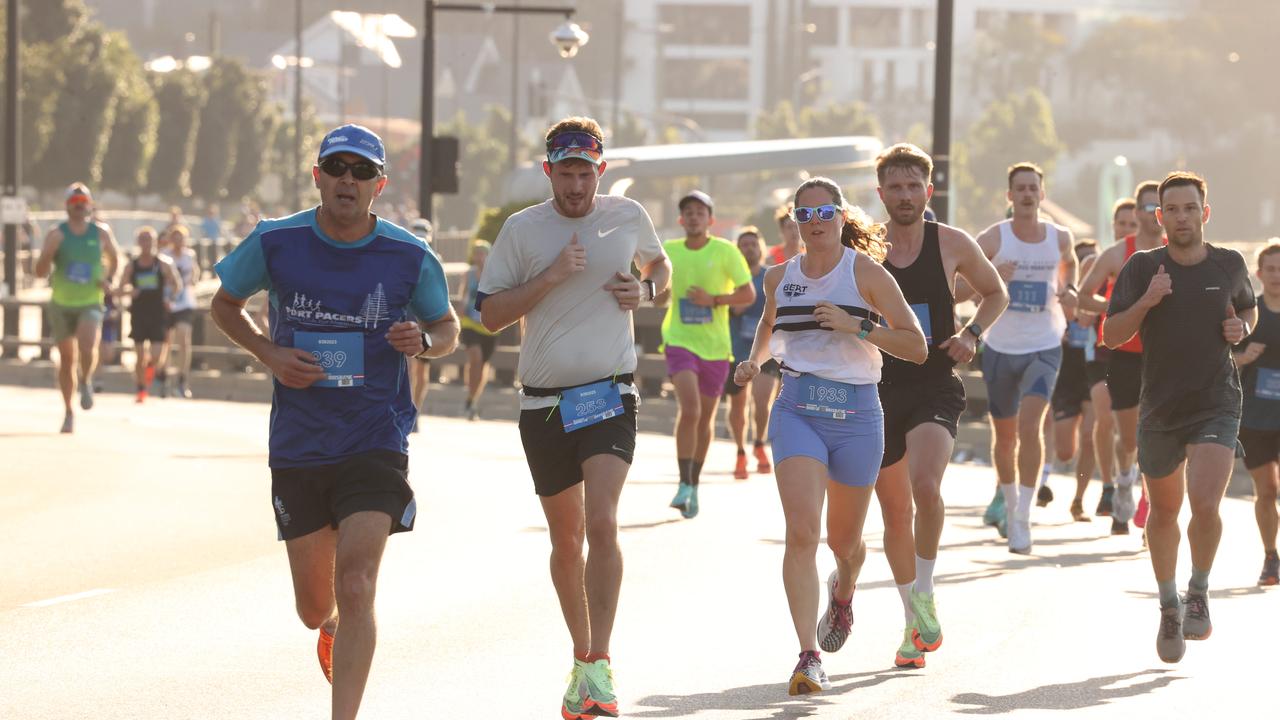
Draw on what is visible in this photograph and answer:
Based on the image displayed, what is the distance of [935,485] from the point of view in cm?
881

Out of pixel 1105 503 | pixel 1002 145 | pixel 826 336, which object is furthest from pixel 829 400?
pixel 1002 145

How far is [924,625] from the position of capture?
858 cm

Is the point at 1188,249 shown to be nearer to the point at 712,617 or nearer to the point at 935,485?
the point at 935,485

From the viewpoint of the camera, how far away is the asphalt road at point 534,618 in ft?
25.5

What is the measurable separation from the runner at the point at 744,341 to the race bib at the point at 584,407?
30.3 feet

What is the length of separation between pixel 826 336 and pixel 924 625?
1.31 metres

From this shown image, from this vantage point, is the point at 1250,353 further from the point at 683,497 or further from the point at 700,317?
the point at 700,317

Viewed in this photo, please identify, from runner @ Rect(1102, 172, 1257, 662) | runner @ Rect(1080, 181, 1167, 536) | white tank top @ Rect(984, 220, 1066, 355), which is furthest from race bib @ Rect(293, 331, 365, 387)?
white tank top @ Rect(984, 220, 1066, 355)

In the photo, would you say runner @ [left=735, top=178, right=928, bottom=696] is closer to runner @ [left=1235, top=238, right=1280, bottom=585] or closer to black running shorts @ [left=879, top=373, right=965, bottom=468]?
black running shorts @ [left=879, top=373, right=965, bottom=468]

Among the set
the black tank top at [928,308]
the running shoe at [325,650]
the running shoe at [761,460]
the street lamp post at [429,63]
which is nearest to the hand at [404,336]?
the running shoe at [325,650]

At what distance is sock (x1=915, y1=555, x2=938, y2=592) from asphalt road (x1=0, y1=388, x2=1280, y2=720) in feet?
0.97

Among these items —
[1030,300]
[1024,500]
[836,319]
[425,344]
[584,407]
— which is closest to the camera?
[425,344]

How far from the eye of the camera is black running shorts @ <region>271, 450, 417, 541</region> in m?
6.58

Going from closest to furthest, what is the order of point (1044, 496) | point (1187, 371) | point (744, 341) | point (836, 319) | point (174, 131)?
1. point (836, 319)
2. point (1187, 371)
3. point (1044, 496)
4. point (744, 341)
5. point (174, 131)
